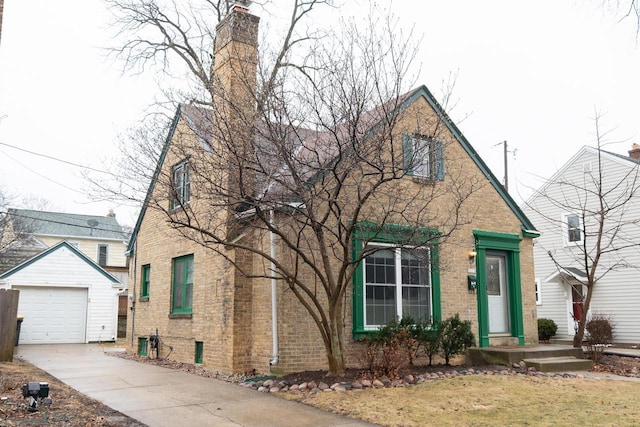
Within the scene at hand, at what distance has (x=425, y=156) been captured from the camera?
988cm

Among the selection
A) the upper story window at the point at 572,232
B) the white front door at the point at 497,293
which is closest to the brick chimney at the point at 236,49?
the white front door at the point at 497,293

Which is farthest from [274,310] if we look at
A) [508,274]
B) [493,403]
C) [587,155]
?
[587,155]

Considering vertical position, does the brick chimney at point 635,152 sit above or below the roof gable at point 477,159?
above

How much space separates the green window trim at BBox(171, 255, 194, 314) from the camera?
45.1ft

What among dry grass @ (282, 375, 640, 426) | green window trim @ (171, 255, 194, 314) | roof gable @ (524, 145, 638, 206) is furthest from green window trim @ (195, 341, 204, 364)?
Answer: roof gable @ (524, 145, 638, 206)

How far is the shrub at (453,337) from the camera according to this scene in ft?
38.0

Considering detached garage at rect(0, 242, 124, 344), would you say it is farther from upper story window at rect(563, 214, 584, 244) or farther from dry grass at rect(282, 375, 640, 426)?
upper story window at rect(563, 214, 584, 244)

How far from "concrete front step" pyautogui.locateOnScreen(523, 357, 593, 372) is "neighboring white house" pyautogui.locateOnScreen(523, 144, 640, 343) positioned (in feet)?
29.9

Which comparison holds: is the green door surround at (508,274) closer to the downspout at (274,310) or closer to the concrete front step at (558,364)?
the concrete front step at (558,364)

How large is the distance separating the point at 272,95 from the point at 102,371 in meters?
7.16

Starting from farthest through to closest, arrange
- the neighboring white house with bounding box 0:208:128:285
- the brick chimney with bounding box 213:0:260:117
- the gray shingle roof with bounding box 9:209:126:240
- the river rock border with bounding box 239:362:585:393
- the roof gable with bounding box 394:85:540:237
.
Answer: the neighboring white house with bounding box 0:208:128:285 < the gray shingle roof with bounding box 9:209:126:240 < the roof gable with bounding box 394:85:540:237 < the brick chimney with bounding box 213:0:260:117 < the river rock border with bounding box 239:362:585:393

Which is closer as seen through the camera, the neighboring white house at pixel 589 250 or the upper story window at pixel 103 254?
the neighboring white house at pixel 589 250

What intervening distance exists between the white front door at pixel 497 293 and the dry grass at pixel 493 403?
4.04 metres

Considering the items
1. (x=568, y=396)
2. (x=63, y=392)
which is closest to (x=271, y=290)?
(x=63, y=392)
